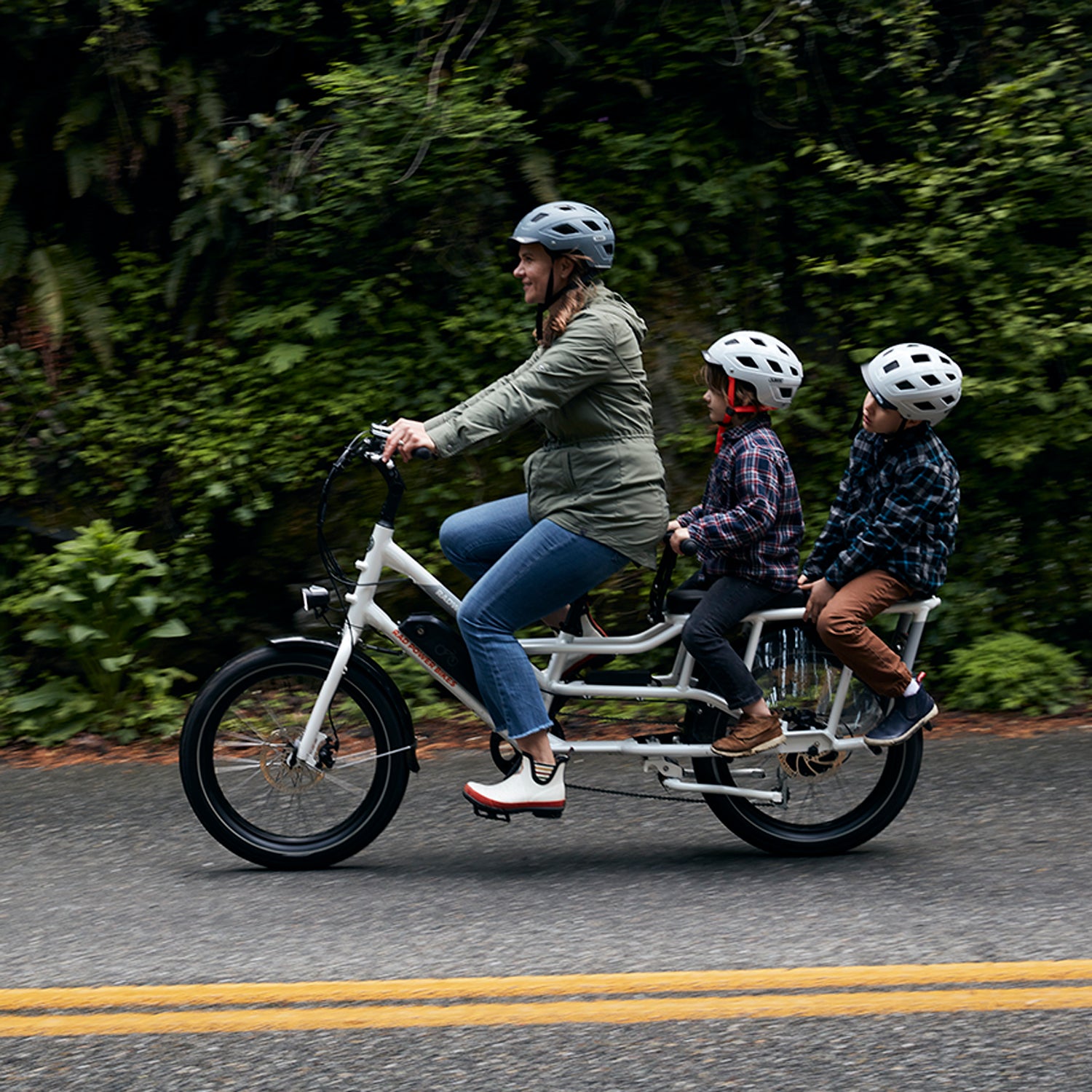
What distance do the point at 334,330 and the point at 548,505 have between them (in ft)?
12.8

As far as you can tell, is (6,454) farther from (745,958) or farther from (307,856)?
(745,958)

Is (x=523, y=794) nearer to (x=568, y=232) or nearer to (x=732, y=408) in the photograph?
(x=732, y=408)

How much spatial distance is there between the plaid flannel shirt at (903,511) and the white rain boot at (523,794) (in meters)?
1.23

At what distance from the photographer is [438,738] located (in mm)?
7102

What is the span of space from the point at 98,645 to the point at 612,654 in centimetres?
342

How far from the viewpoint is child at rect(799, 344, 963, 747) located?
4957 mm

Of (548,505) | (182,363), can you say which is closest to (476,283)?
(182,363)

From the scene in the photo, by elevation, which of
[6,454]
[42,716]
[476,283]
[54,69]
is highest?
[54,69]

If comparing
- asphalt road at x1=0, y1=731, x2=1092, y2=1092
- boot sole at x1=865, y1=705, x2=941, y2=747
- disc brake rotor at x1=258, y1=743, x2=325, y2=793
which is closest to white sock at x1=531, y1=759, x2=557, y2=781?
asphalt road at x1=0, y1=731, x2=1092, y2=1092

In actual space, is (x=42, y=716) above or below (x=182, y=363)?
below

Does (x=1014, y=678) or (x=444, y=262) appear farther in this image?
(x=444, y=262)

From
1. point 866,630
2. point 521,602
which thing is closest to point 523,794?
point 521,602

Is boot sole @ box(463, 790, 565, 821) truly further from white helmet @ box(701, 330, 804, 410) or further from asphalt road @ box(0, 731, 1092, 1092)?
white helmet @ box(701, 330, 804, 410)

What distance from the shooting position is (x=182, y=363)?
879cm
